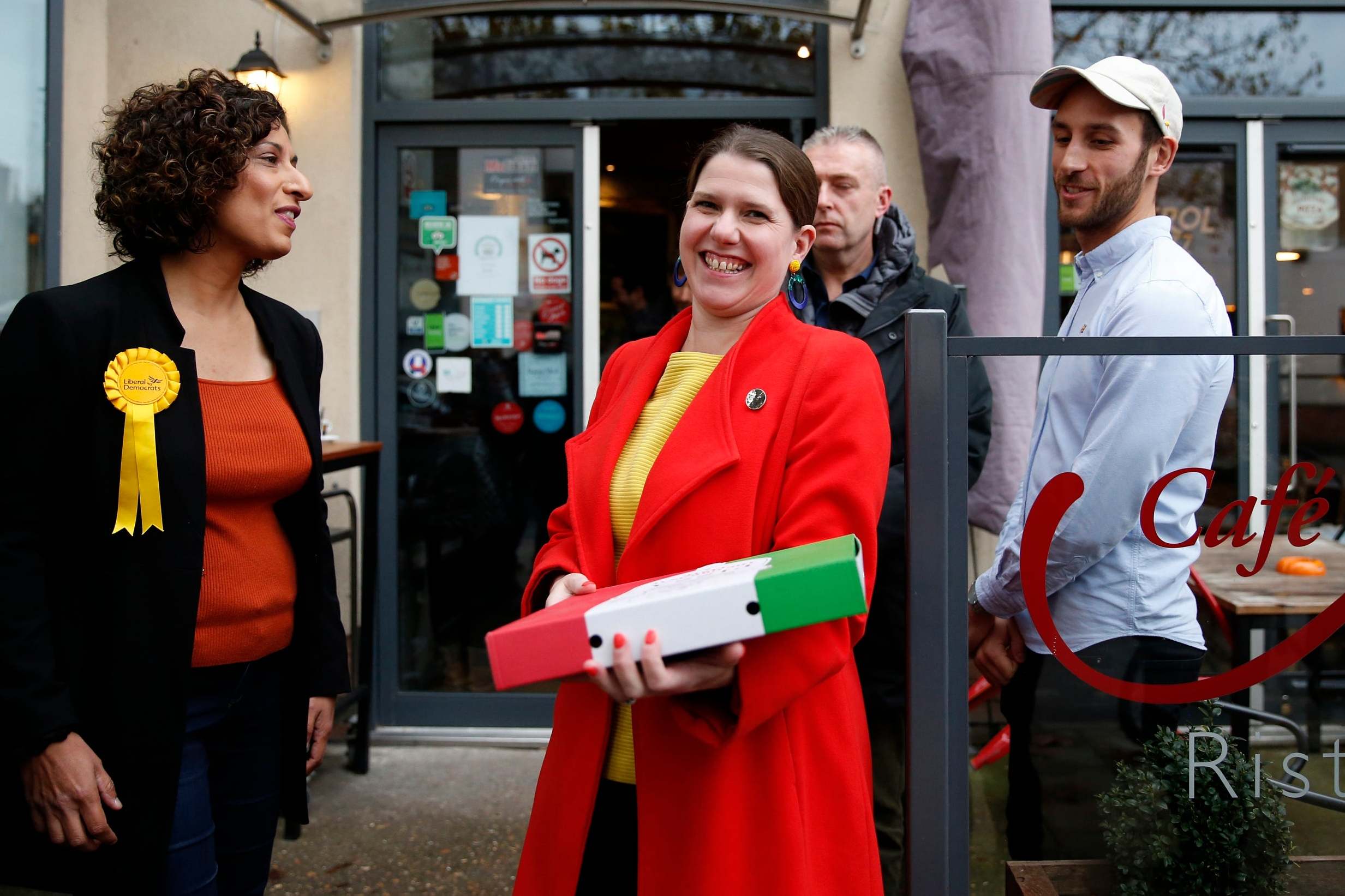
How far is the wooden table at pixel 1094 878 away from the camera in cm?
159

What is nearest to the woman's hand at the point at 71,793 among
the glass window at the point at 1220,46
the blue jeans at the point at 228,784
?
the blue jeans at the point at 228,784

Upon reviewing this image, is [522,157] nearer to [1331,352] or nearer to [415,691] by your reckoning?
[415,691]

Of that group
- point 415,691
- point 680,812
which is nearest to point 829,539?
point 680,812

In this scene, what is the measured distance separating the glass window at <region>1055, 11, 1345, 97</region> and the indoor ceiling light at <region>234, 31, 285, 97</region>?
3.21m

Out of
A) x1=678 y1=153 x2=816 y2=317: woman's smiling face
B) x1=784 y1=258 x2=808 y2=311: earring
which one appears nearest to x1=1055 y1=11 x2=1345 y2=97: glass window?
x1=784 y1=258 x2=808 y2=311: earring

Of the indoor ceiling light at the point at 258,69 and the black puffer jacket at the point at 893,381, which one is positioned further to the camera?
the indoor ceiling light at the point at 258,69

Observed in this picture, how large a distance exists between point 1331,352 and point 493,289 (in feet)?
11.7

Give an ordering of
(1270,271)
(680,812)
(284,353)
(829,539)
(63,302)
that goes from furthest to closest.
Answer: (1270,271) → (284,353) → (63,302) → (680,812) → (829,539)

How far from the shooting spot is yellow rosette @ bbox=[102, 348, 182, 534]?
1.73 metres

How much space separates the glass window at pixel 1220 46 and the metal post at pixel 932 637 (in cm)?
344

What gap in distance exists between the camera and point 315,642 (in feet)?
6.79

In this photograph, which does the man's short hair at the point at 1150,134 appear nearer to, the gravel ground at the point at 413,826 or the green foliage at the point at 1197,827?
the green foliage at the point at 1197,827

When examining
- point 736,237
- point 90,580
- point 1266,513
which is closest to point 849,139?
point 736,237

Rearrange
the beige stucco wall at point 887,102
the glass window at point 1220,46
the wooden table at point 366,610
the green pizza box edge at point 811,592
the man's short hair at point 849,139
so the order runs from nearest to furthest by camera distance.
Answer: the green pizza box edge at point 811,592, the man's short hair at point 849,139, the wooden table at point 366,610, the beige stucco wall at point 887,102, the glass window at point 1220,46
